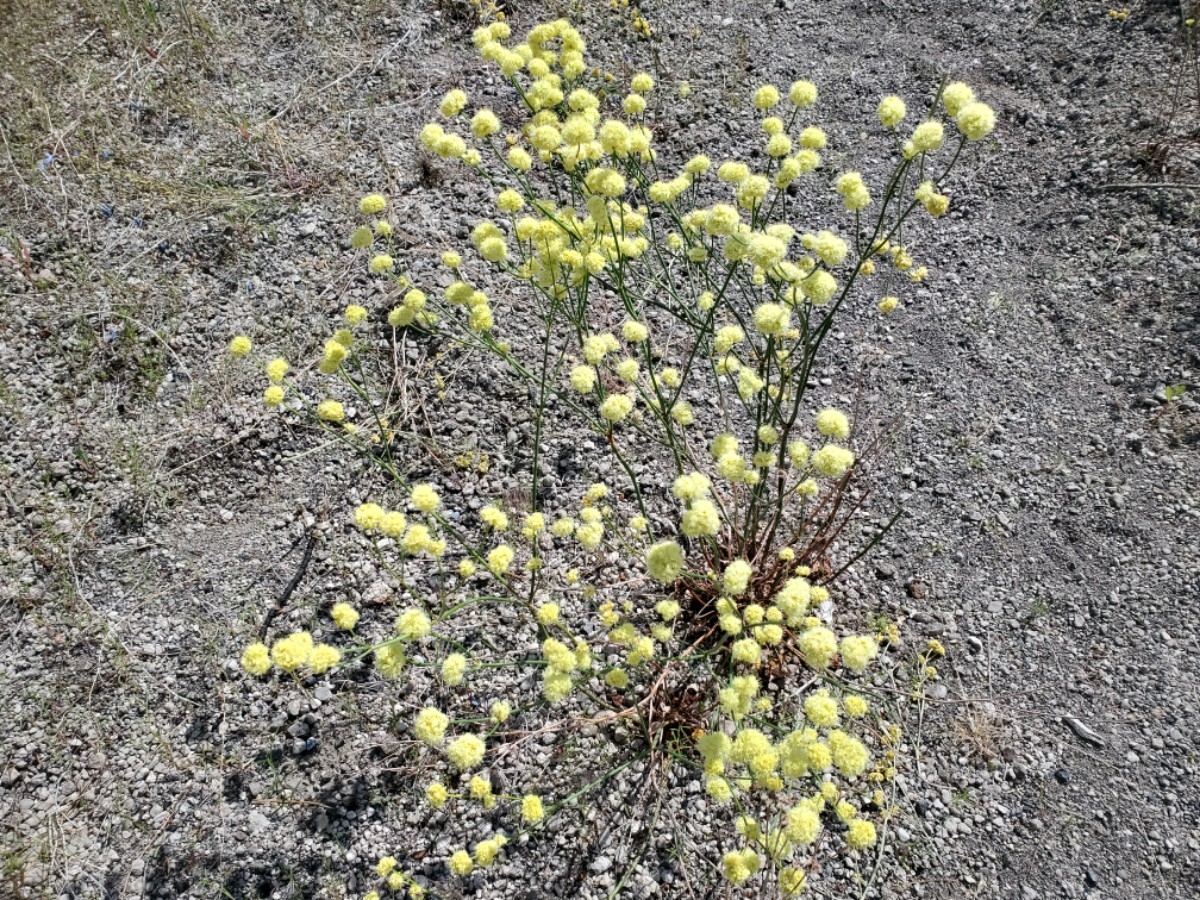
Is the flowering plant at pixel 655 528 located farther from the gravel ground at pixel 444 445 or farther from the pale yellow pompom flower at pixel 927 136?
the gravel ground at pixel 444 445

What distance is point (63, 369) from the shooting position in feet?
14.4

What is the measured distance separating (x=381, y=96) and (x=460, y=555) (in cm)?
380

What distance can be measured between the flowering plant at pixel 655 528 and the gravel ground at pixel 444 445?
0.20 meters

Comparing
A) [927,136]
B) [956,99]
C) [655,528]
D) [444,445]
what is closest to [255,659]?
[444,445]

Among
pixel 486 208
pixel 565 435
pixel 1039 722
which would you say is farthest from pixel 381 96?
pixel 1039 722

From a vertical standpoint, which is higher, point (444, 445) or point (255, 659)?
point (255, 659)

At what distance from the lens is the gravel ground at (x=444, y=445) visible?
298cm

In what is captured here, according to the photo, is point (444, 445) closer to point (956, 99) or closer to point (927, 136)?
point (927, 136)

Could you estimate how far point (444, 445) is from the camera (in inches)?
158

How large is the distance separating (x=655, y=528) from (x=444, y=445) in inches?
48.8

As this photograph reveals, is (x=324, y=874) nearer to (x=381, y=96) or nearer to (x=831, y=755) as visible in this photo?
(x=831, y=755)

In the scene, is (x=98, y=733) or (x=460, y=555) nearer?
(x=98, y=733)

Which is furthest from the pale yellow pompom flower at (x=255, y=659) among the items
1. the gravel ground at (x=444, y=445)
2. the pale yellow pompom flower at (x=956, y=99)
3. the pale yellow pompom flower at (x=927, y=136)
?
the pale yellow pompom flower at (x=956, y=99)

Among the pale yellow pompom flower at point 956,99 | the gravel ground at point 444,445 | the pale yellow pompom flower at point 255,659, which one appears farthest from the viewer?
the gravel ground at point 444,445
